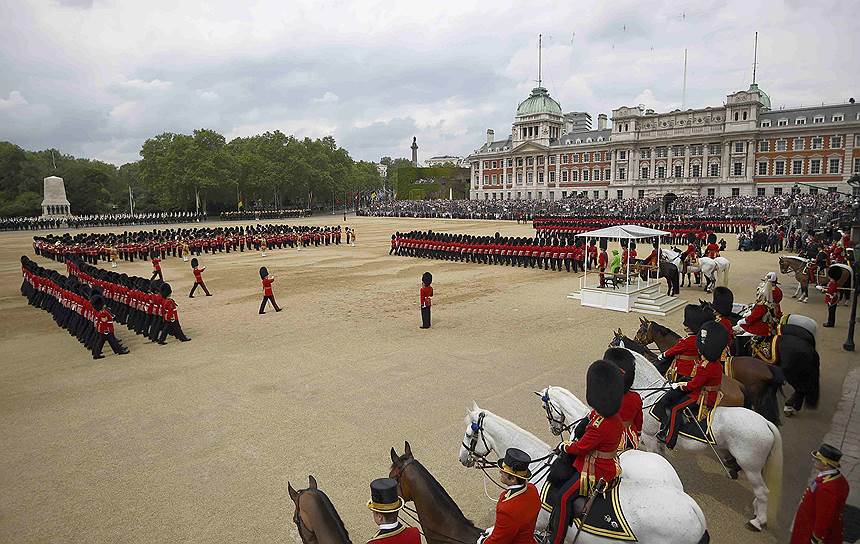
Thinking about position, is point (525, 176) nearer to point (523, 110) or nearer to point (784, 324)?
point (523, 110)

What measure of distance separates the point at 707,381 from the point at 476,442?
8.19ft

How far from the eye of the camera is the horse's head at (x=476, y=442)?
4.63 metres

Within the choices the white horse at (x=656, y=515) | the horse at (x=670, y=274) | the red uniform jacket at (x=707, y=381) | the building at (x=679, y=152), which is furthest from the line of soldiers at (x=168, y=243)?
the building at (x=679, y=152)

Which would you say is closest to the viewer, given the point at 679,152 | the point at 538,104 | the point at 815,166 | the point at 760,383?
the point at 760,383

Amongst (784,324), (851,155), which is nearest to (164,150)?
(784,324)

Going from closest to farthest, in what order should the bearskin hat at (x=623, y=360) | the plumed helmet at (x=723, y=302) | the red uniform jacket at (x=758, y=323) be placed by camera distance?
the bearskin hat at (x=623, y=360), the plumed helmet at (x=723, y=302), the red uniform jacket at (x=758, y=323)

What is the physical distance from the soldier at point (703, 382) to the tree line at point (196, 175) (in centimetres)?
6183

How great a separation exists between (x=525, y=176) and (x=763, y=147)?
3324 cm

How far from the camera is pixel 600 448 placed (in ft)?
12.7

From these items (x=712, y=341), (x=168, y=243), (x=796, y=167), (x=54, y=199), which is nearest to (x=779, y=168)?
(x=796, y=167)

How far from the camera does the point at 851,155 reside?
180ft

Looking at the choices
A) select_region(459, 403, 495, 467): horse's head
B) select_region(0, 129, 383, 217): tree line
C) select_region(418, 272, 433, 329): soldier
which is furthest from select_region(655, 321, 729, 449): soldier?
select_region(0, 129, 383, 217): tree line

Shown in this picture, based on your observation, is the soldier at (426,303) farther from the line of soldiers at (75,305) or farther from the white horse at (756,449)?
the white horse at (756,449)

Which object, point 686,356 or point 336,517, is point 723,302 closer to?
point 686,356
